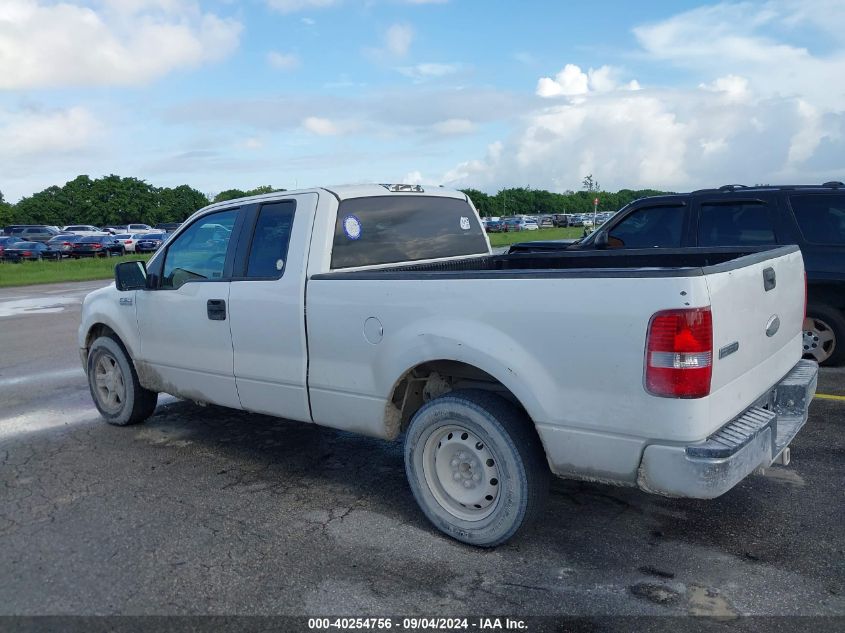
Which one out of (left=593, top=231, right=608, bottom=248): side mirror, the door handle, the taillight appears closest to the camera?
the taillight

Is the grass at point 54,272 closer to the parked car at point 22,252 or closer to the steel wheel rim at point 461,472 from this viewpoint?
the parked car at point 22,252

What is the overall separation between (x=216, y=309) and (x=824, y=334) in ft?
19.0

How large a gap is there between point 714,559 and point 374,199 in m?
2.86

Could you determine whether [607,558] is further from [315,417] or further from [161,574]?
[161,574]

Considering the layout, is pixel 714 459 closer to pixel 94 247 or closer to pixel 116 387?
pixel 116 387

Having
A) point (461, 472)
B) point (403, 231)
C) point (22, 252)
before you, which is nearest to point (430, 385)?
point (461, 472)

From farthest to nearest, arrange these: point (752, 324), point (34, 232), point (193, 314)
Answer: point (34, 232) → point (193, 314) → point (752, 324)

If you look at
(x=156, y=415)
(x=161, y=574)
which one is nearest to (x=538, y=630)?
(x=161, y=574)

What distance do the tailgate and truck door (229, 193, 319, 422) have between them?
229cm

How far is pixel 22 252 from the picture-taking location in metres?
39.8

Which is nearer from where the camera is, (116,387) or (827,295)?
(116,387)

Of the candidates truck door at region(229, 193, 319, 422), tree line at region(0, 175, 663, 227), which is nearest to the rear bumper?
truck door at region(229, 193, 319, 422)

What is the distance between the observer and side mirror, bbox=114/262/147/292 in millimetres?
5531

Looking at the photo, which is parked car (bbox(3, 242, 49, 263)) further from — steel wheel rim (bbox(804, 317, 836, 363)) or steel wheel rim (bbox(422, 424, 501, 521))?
steel wheel rim (bbox(422, 424, 501, 521))
